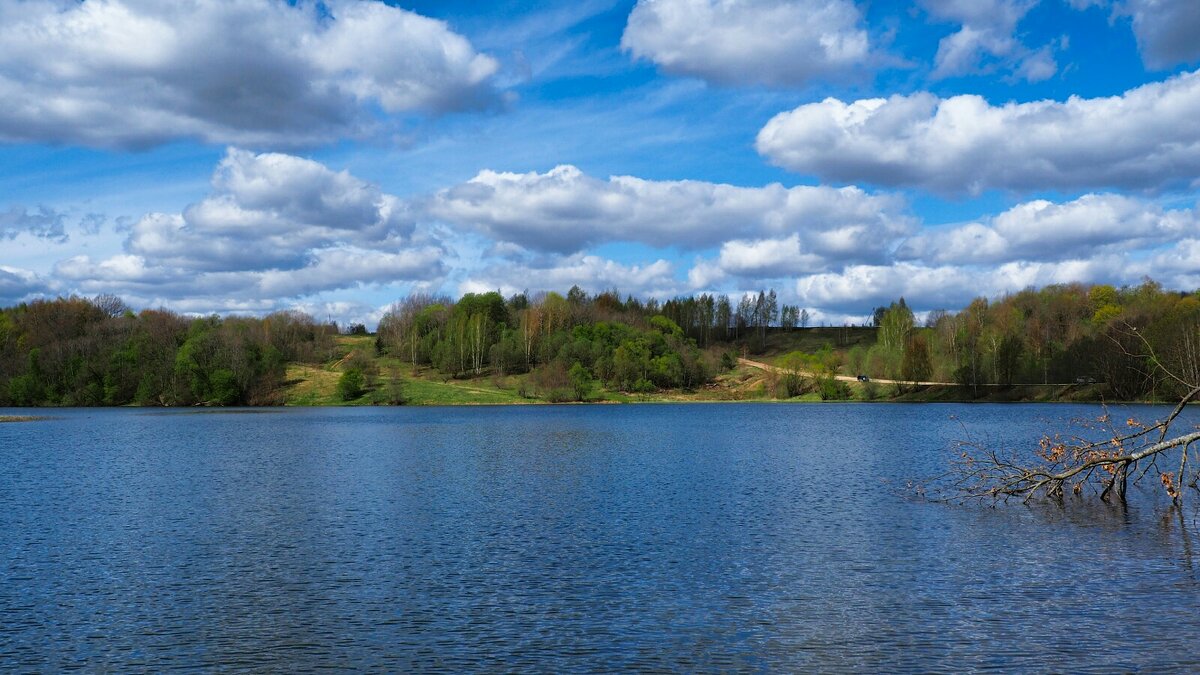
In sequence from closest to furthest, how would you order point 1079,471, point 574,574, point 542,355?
1. point 574,574
2. point 1079,471
3. point 542,355

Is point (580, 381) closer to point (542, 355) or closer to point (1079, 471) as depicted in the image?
point (542, 355)

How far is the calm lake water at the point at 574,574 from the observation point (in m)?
17.0

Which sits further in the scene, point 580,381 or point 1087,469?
point 580,381

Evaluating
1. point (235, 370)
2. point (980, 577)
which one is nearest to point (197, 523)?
point (980, 577)

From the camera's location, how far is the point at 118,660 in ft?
54.3

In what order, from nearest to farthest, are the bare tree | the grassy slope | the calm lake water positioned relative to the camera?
the calm lake water, the bare tree, the grassy slope

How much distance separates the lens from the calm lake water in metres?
17.0

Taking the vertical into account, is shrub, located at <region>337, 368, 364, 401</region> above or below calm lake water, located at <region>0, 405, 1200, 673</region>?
above

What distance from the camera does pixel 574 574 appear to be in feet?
76.7

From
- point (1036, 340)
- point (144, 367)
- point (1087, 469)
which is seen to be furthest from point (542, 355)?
point (1087, 469)

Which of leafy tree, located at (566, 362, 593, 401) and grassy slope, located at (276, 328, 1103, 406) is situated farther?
leafy tree, located at (566, 362, 593, 401)

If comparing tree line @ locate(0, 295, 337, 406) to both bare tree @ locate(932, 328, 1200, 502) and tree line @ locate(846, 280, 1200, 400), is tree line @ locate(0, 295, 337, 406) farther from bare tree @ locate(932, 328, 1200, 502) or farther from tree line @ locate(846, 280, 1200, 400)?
bare tree @ locate(932, 328, 1200, 502)

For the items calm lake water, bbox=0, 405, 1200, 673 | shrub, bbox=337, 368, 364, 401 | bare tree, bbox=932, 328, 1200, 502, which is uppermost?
shrub, bbox=337, 368, 364, 401

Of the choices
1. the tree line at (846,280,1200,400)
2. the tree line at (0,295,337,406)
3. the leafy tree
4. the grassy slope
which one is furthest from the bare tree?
the tree line at (0,295,337,406)
